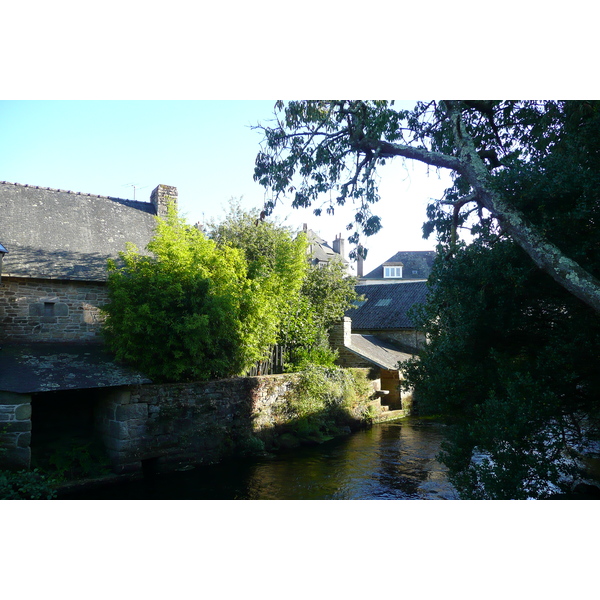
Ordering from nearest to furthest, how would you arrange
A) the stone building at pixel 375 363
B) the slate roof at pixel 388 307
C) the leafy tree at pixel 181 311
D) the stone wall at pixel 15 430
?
the stone wall at pixel 15 430, the leafy tree at pixel 181 311, the stone building at pixel 375 363, the slate roof at pixel 388 307

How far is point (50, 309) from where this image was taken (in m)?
12.0

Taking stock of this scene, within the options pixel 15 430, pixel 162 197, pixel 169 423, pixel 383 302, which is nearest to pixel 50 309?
pixel 15 430

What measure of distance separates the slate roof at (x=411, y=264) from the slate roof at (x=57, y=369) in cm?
3481

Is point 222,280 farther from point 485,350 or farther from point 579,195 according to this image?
point 579,195

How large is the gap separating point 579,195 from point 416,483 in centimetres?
637

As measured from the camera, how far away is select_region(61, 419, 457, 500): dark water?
9.13m

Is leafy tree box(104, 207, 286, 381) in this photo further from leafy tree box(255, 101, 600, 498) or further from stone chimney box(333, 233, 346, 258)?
stone chimney box(333, 233, 346, 258)

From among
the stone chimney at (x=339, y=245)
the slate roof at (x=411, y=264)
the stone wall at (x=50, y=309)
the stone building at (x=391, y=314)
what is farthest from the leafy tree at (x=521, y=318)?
A: the slate roof at (x=411, y=264)

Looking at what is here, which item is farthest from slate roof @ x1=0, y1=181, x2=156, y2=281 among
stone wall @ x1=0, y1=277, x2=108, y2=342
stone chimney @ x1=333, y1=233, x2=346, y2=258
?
stone chimney @ x1=333, y1=233, x2=346, y2=258

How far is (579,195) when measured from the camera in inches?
238

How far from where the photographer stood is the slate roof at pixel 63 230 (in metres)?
12.0

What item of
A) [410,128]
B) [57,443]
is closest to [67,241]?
[57,443]

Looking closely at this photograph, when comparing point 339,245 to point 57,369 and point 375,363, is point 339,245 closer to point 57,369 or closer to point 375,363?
point 375,363

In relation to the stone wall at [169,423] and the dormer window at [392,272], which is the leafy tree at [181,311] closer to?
the stone wall at [169,423]
